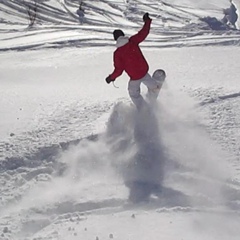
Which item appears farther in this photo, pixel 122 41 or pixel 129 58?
pixel 129 58

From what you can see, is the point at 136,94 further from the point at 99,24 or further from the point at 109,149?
the point at 99,24

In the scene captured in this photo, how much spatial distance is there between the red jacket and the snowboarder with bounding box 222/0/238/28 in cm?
1026

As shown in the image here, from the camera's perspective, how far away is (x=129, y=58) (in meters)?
5.80

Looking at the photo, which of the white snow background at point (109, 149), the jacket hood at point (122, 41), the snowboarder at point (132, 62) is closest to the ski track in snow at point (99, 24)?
the white snow background at point (109, 149)

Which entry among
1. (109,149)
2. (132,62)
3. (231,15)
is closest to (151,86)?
(132,62)

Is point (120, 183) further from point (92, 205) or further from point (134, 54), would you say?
point (134, 54)

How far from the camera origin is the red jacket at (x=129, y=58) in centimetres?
572

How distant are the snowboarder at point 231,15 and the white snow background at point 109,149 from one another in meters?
6.50

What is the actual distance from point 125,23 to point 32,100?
932 centimetres

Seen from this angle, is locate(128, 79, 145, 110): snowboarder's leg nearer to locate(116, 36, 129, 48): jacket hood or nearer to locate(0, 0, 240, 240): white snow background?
locate(0, 0, 240, 240): white snow background


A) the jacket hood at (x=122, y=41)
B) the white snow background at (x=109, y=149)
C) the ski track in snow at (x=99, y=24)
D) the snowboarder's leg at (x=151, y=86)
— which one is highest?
the jacket hood at (x=122, y=41)

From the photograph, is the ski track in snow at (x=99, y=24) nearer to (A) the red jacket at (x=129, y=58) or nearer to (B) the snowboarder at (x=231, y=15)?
(B) the snowboarder at (x=231, y=15)

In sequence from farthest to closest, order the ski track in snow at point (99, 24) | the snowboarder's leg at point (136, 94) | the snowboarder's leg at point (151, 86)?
the ski track in snow at point (99, 24) < the snowboarder's leg at point (151, 86) < the snowboarder's leg at point (136, 94)

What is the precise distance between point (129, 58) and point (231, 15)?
39.7ft
